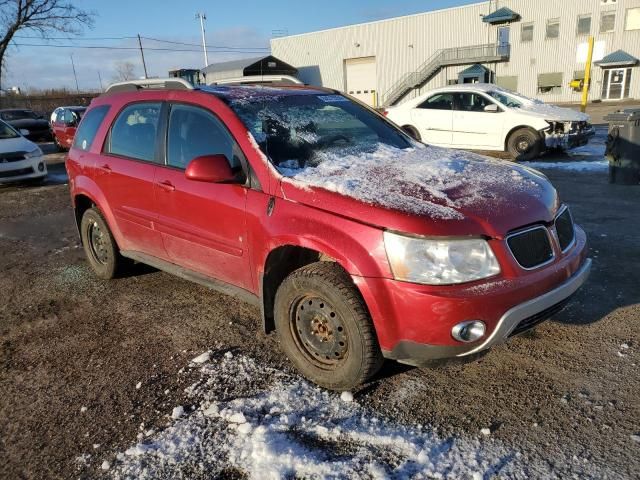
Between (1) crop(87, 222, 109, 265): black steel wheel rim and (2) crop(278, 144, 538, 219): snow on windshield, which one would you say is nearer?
(2) crop(278, 144, 538, 219): snow on windshield

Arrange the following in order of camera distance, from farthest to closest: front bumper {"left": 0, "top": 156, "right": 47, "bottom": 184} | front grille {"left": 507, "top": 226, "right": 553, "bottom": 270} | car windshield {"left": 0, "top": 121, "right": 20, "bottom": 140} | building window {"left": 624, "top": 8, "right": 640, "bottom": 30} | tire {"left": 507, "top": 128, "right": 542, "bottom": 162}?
building window {"left": 624, "top": 8, "right": 640, "bottom": 30} < car windshield {"left": 0, "top": 121, "right": 20, "bottom": 140} < front bumper {"left": 0, "top": 156, "right": 47, "bottom": 184} < tire {"left": 507, "top": 128, "right": 542, "bottom": 162} < front grille {"left": 507, "top": 226, "right": 553, "bottom": 270}

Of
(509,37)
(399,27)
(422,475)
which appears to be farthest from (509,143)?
(399,27)

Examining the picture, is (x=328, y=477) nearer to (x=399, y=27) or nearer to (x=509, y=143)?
(x=509, y=143)

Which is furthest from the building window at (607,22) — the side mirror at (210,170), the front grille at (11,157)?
the side mirror at (210,170)

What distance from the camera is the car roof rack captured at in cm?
407

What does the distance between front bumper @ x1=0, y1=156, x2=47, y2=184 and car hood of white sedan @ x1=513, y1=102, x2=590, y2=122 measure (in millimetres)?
10830

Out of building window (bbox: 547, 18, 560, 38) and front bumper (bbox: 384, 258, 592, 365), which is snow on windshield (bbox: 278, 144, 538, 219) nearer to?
front bumper (bbox: 384, 258, 592, 365)

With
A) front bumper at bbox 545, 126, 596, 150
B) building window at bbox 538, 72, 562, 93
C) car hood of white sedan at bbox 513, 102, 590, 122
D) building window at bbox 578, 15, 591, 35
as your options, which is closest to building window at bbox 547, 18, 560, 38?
building window at bbox 578, 15, 591, 35

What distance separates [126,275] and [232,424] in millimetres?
2926

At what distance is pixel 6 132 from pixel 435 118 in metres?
10.2

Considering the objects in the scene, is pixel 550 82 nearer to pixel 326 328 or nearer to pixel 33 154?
pixel 33 154

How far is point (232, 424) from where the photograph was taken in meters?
2.74

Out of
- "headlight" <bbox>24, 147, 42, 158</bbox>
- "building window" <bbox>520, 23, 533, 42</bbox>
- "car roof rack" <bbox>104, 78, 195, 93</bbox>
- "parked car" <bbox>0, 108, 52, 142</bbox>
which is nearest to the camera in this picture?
"car roof rack" <bbox>104, 78, 195, 93</bbox>

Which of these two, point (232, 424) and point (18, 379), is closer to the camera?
point (232, 424)
